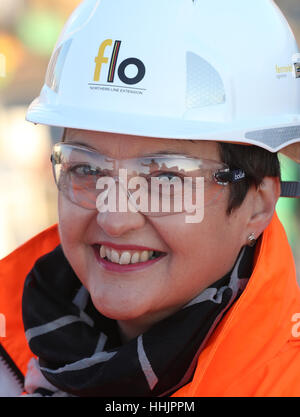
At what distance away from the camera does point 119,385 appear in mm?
2338

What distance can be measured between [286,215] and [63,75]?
380 cm

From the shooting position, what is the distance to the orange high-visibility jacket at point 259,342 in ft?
7.25

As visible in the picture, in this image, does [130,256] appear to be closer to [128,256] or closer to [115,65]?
[128,256]

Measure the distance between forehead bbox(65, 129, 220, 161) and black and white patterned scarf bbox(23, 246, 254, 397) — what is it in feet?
1.52

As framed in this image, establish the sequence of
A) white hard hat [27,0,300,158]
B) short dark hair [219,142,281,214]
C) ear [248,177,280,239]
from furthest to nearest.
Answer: ear [248,177,280,239], short dark hair [219,142,281,214], white hard hat [27,0,300,158]

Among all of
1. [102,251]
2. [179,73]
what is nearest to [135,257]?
[102,251]

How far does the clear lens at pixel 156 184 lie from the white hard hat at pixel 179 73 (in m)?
0.12

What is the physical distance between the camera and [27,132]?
669 cm

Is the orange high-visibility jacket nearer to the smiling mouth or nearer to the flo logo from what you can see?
the smiling mouth

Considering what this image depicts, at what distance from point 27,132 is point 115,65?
4.60 meters

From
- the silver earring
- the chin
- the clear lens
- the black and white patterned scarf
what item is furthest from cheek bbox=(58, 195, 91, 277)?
the silver earring

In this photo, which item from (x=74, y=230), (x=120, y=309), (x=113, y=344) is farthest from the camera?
(x=113, y=344)

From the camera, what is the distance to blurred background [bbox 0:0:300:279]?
661 centimetres

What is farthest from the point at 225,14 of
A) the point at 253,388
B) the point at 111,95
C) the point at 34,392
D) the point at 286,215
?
the point at 286,215
